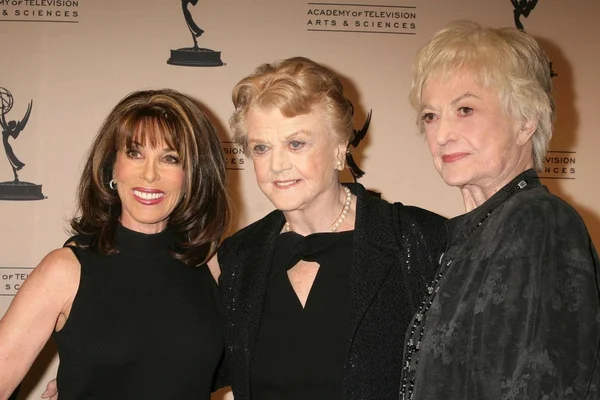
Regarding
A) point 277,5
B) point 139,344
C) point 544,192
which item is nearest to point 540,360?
point 544,192

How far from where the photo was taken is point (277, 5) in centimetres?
339

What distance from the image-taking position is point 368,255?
202cm

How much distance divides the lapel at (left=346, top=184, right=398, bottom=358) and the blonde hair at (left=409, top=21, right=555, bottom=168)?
0.49m

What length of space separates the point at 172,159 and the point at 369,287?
2.58 feet

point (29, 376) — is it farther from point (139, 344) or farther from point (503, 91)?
point (503, 91)

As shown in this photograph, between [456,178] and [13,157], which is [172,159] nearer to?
[456,178]

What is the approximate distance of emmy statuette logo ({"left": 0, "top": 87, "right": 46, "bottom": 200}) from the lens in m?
3.27

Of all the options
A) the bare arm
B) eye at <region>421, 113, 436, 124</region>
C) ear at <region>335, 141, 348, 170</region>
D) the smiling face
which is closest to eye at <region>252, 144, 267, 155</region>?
ear at <region>335, 141, 348, 170</region>

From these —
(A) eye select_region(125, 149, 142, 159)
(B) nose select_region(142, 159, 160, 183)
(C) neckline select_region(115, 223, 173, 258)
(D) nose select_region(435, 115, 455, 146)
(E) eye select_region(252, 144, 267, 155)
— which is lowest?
(C) neckline select_region(115, 223, 173, 258)

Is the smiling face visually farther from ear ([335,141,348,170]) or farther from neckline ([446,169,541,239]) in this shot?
neckline ([446,169,541,239])

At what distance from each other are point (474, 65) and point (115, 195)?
126cm

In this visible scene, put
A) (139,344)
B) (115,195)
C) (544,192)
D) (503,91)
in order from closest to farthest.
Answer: (544,192)
(503,91)
(139,344)
(115,195)

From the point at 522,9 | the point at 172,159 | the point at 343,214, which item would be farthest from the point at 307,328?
the point at 522,9

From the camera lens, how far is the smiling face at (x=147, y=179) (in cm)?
219
